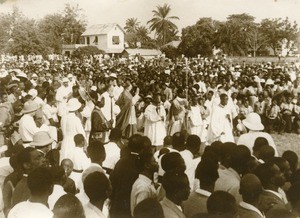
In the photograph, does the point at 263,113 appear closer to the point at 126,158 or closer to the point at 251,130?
the point at 251,130

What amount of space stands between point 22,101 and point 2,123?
1240mm

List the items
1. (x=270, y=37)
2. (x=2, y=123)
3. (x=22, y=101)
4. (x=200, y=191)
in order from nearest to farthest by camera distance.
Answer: (x=200, y=191)
(x=2, y=123)
(x=22, y=101)
(x=270, y=37)

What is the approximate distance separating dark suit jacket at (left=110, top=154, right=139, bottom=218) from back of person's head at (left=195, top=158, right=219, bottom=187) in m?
0.60

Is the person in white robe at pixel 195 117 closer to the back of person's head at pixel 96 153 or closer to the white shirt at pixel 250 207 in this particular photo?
the back of person's head at pixel 96 153

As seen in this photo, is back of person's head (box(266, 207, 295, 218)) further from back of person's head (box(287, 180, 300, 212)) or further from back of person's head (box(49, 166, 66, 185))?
back of person's head (box(49, 166, 66, 185))

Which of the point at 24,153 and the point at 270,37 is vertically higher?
the point at 270,37

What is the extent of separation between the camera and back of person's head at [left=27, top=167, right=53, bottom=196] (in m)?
2.78

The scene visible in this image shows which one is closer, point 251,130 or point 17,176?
point 17,176

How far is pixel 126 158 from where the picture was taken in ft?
11.8

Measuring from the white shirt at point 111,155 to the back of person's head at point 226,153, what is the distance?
1.12 m

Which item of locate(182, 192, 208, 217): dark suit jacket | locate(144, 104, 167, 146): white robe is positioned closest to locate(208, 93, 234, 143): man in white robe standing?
locate(144, 104, 167, 146): white robe

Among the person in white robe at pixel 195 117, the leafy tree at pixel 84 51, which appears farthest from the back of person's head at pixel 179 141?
the leafy tree at pixel 84 51

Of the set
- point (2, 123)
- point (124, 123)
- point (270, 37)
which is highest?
point (270, 37)

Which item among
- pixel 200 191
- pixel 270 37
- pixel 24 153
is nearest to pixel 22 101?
pixel 24 153
